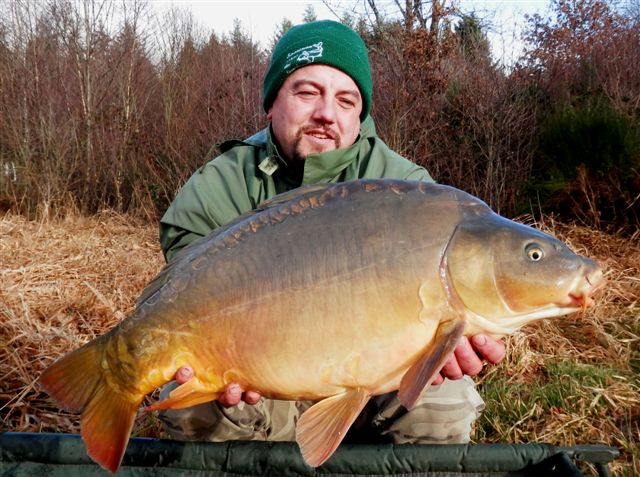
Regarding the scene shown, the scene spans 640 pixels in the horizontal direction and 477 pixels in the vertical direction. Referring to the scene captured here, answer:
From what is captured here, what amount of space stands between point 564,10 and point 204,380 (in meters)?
9.30

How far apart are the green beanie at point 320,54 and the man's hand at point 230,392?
1.13 m

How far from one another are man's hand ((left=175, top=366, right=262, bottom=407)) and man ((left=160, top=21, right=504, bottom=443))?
1.28 ft

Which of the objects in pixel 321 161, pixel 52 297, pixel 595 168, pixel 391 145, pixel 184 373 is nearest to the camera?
pixel 184 373

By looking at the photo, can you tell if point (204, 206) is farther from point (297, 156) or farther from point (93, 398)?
point (93, 398)

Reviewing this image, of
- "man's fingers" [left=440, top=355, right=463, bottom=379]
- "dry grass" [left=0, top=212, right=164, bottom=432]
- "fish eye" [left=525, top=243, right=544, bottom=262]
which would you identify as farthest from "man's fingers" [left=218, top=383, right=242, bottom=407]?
"dry grass" [left=0, top=212, right=164, bottom=432]

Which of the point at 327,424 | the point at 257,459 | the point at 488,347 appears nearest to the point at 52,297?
the point at 257,459

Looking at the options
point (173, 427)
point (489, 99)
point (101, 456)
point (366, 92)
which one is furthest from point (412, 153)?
point (101, 456)

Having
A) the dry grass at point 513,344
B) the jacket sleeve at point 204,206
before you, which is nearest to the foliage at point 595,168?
the dry grass at point 513,344

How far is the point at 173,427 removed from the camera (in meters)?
1.70

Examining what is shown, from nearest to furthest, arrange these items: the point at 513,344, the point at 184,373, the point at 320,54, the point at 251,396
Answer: the point at 184,373
the point at 251,396
the point at 320,54
the point at 513,344

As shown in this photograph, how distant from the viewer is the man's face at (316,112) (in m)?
1.94

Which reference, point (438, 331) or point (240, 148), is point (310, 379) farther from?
point (240, 148)

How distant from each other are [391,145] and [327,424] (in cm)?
517

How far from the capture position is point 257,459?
4.56 ft
